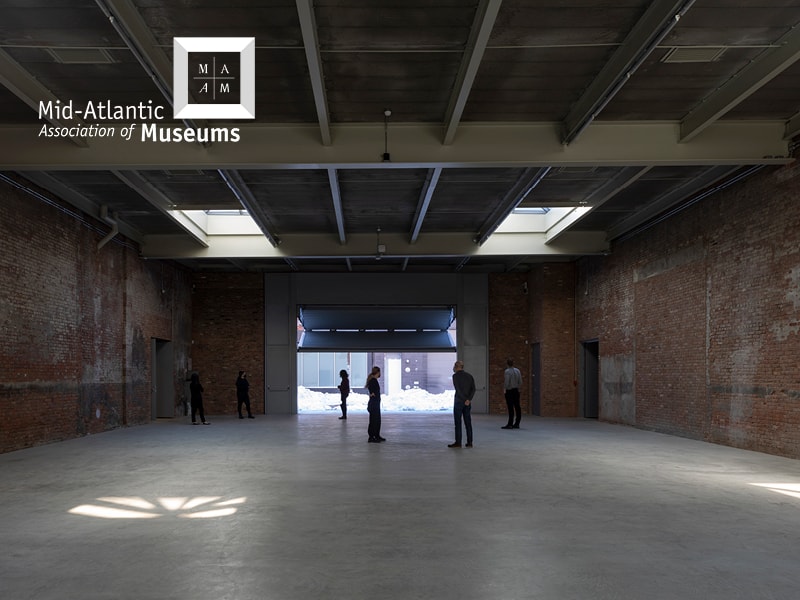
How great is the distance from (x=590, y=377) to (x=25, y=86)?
16.2 meters

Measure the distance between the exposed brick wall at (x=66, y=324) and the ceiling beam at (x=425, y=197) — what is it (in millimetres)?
6722

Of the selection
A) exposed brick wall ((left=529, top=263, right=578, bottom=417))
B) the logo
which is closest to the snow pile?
exposed brick wall ((left=529, top=263, right=578, bottom=417))

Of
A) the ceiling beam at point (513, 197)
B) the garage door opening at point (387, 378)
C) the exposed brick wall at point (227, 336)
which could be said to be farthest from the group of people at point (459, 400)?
the garage door opening at point (387, 378)

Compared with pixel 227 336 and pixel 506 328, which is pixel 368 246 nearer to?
pixel 506 328

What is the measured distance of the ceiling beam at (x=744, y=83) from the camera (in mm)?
7645

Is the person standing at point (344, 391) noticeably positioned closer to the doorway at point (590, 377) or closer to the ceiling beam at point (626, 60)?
the doorway at point (590, 377)

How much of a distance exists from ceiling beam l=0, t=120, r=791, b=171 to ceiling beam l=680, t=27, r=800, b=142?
449 millimetres

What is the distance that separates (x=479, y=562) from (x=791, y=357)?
24.4 ft

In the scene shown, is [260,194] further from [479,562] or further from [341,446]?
[479,562]

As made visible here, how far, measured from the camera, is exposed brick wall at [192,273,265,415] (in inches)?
872

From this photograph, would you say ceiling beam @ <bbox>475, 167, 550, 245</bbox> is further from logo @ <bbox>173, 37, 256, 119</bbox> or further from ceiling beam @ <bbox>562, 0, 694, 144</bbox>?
logo @ <bbox>173, 37, 256, 119</bbox>

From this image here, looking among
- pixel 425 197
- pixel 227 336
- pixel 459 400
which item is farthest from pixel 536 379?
pixel 459 400

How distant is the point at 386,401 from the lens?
96.9 ft

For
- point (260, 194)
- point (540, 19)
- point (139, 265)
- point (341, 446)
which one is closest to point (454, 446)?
point (341, 446)
